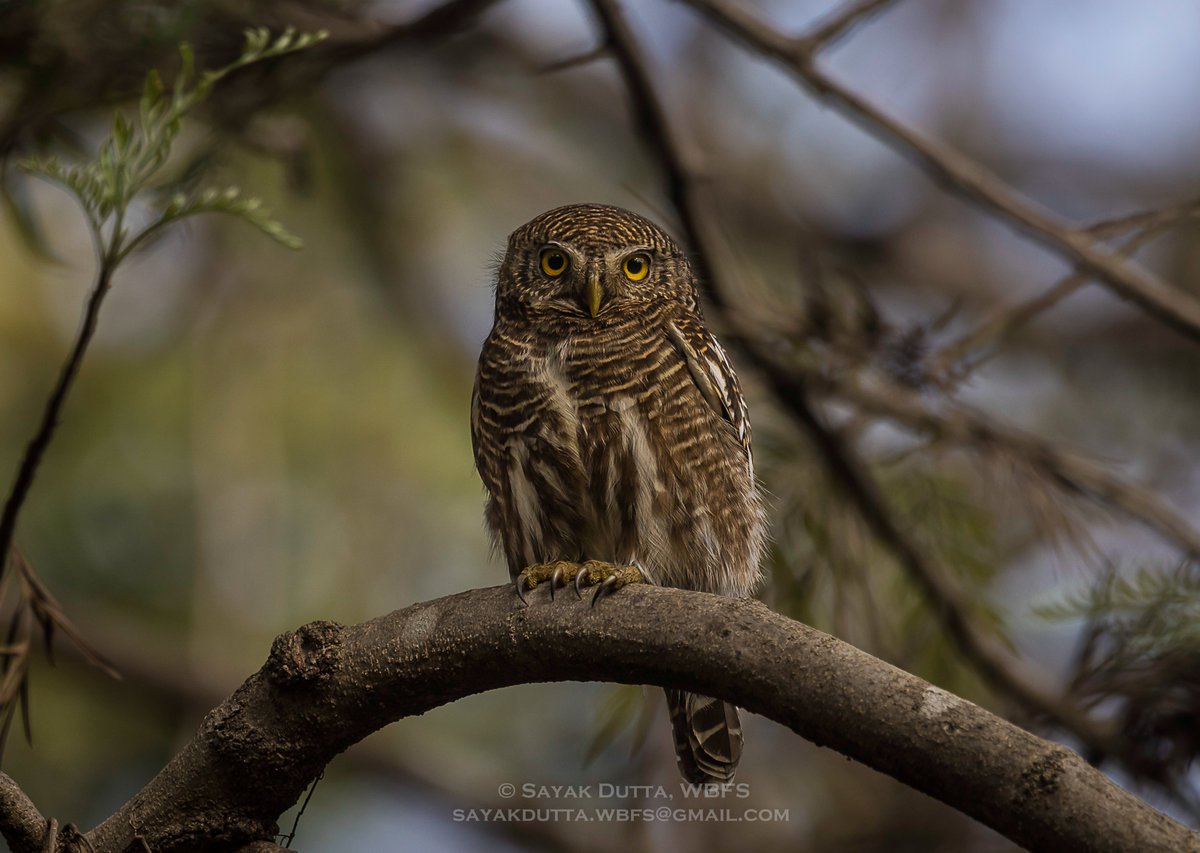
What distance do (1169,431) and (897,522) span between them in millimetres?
3819

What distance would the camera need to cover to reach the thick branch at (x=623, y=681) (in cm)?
190

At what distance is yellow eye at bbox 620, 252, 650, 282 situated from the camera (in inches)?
148

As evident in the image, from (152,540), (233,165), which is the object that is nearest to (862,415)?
(233,165)

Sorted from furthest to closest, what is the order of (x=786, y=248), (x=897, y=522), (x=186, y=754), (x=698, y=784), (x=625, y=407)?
(x=786, y=248) < (x=897, y=522) < (x=698, y=784) < (x=625, y=407) < (x=186, y=754)

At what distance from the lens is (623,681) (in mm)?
2314

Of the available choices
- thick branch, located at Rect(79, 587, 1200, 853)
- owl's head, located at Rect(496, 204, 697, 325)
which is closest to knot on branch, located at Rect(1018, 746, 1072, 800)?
thick branch, located at Rect(79, 587, 1200, 853)

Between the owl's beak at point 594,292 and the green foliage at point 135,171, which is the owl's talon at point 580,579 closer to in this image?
the green foliage at point 135,171

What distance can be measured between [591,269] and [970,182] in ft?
3.78

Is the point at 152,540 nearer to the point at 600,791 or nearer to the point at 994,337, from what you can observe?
the point at 600,791

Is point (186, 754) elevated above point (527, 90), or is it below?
below

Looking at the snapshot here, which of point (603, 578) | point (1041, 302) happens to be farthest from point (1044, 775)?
point (1041, 302)

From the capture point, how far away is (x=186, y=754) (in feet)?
8.07

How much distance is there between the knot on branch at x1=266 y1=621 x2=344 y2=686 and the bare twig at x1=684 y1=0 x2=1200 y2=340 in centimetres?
230

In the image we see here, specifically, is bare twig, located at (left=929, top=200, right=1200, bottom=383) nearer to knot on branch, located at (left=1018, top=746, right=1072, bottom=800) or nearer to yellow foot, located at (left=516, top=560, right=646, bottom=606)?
yellow foot, located at (left=516, top=560, right=646, bottom=606)
